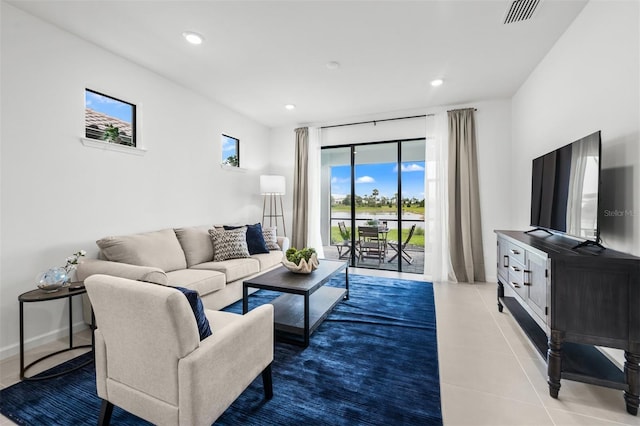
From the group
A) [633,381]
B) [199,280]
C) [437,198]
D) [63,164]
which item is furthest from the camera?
[437,198]

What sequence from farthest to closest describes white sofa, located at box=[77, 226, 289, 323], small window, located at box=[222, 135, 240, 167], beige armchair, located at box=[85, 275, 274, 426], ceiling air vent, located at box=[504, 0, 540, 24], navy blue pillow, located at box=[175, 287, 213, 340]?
1. small window, located at box=[222, 135, 240, 167]
2. white sofa, located at box=[77, 226, 289, 323]
3. ceiling air vent, located at box=[504, 0, 540, 24]
4. navy blue pillow, located at box=[175, 287, 213, 340]
5. beige armchair, located at box=[85, 275, 274, 426]

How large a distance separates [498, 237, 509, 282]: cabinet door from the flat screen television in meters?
0.34

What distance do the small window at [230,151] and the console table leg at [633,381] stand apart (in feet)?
15.8

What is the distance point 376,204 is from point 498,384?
3581 millimetres

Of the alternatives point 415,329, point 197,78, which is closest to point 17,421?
point 415,329

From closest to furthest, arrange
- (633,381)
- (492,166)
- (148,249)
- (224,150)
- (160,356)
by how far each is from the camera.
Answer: (160,356) < (633,381) < (148,249) < (492,166) < (224,150)

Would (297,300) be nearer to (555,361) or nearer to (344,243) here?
(555,361)

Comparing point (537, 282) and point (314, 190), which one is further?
point (314, 190)

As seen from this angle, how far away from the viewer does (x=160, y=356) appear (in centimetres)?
126

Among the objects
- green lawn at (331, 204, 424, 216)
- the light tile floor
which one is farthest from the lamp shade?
the light tile floor

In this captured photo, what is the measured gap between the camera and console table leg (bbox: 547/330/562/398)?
173 cm

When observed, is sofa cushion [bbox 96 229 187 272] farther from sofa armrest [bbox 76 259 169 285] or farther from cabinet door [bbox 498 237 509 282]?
cabinet door [bbox 498 237 509 282]

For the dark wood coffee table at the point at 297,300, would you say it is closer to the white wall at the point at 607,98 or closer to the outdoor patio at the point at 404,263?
the outdoor patio at the point at 404,263

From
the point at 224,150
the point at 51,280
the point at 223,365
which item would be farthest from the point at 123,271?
the point at 224,150
